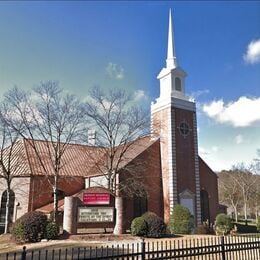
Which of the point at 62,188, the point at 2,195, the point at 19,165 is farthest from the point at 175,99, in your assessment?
the point at 2,195

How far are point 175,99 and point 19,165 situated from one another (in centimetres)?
1643

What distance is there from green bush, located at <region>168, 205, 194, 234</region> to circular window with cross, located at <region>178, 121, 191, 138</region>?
27.7 feet

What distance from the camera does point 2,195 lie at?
1192 inches

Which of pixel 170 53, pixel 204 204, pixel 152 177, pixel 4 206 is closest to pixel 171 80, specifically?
pixel 170 53

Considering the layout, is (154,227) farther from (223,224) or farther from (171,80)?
(171,80)

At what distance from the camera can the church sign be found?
20.7m

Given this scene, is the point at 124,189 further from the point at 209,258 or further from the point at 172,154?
the point at 209,258

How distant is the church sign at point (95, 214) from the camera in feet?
67.9

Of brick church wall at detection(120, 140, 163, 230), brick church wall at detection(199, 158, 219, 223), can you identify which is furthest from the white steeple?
brick church wall at detection(199, 158, 219, 223)

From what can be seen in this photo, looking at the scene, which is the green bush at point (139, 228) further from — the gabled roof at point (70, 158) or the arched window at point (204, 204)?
the arched window at point (204, 204)

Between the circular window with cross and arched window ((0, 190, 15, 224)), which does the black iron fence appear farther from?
the circular window with cross

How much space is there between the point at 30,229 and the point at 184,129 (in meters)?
19.4

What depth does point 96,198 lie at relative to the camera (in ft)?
70.3

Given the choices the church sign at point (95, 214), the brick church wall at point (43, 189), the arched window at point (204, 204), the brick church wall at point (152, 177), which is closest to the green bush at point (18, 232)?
the church sign at point (95, 214)
